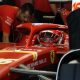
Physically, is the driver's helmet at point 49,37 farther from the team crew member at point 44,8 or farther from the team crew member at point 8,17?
the team crew member at point 44,8

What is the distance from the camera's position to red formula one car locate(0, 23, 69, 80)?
2.67 metres

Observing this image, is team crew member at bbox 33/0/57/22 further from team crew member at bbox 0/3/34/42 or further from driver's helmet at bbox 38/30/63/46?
driver's helmet at bbox 38/30/63/46

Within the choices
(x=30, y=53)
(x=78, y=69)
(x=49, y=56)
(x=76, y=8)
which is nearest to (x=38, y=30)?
(x=49, y=56)

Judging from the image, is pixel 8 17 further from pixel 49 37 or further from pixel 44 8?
pixel 49 37

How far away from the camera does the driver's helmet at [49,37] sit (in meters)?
3.72

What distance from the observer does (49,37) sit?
3.75 m

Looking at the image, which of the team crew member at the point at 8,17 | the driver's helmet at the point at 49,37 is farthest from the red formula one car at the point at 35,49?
the team crew member at the point at 8,17

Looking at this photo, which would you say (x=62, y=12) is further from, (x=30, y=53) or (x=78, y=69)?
(x=78, y=69)

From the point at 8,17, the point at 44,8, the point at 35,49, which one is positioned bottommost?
the point at 35,49

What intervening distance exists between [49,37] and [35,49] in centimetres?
43

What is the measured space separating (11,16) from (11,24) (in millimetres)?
139

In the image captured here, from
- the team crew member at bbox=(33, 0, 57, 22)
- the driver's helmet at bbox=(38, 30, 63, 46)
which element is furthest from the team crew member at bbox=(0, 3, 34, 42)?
the driver's helmet at bbox=(38, 30, 63, 46)

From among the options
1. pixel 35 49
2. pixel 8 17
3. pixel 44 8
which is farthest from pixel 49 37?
pixel 44 8

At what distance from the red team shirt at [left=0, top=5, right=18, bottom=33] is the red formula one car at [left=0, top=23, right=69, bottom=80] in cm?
77
